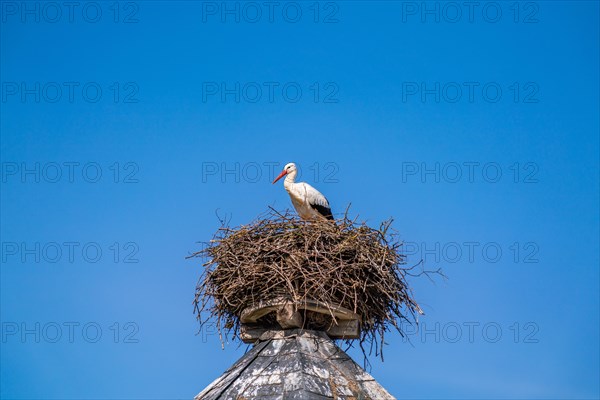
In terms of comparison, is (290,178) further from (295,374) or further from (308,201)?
(295,374)

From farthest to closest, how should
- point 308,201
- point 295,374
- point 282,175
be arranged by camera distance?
point 282,175 → point 308,201 → point 295,374

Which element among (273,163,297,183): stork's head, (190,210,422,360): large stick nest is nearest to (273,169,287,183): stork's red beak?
(273,163,297,183): stork's head

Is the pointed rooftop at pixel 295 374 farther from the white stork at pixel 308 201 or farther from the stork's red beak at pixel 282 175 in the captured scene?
the stork's red beak at pixel 282 175

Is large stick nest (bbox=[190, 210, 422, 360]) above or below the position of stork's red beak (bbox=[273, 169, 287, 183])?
below

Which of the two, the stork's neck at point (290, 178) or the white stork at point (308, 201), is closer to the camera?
the white stork at point (308, 201)

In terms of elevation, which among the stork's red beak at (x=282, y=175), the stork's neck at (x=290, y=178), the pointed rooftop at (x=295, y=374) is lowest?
the pointed rooftop at (x=295, y=374)

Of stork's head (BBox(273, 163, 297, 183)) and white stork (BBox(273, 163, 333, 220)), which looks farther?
stork's head (BBox(273, 163, 297, 183))

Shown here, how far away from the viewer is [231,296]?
9.90 metres

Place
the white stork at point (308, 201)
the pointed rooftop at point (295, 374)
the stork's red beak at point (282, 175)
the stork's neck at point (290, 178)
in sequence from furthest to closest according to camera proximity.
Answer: the stork's red beak at point (282, 175) → the stork's neck at point (290, 178) → the white stork at point (308, 201) → the pointed rooftop at point (295, 374)

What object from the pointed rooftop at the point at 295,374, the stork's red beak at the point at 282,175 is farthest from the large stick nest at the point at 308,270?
the stork's red beak at the point at 282,175

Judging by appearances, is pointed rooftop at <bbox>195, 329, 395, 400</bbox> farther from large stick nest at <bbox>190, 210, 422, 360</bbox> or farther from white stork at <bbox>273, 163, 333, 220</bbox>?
white stork at <bbox>273, 163, 333, 220</bbox>

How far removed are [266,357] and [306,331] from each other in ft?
1.78

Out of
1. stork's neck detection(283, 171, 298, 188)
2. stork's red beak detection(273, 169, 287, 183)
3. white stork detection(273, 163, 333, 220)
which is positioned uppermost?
stork's red beak detection(273, 169, 287, 183)

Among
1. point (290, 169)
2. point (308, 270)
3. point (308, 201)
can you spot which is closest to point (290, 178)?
point (290, 169)
